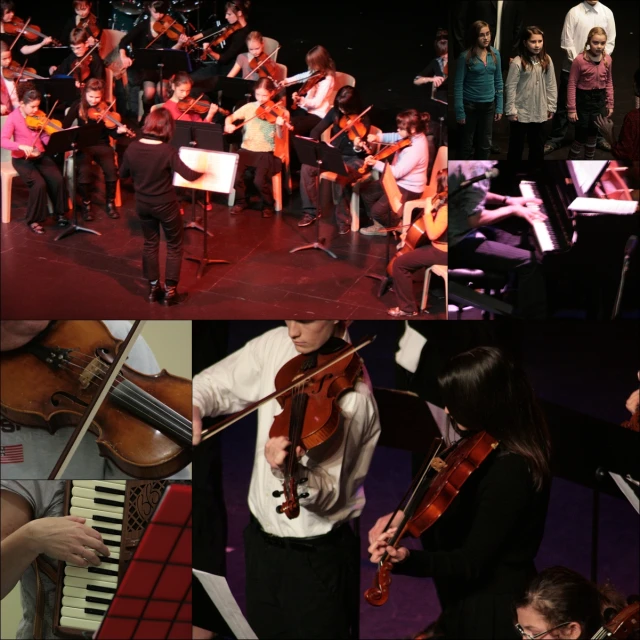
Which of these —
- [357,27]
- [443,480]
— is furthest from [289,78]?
[443,480]

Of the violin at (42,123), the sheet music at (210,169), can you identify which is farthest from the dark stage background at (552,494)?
the violin at (42,123)

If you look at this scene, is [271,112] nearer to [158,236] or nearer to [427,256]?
[158,236]

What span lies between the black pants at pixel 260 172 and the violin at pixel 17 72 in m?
1.48

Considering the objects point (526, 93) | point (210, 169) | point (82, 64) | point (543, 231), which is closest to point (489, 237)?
point (543, 231)

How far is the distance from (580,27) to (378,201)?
1.76 meters

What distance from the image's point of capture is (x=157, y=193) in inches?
346

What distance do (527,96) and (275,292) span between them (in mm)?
2104

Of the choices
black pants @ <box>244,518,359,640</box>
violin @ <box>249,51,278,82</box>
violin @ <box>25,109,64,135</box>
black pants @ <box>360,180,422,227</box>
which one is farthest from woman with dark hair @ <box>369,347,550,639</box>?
violin @ <box>25,109,64,135</box>

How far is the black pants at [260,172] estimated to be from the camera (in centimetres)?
930

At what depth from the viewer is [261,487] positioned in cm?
651

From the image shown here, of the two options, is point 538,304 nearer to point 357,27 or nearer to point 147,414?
point 357,27

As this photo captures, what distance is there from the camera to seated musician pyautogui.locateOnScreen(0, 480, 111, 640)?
21.5 feet

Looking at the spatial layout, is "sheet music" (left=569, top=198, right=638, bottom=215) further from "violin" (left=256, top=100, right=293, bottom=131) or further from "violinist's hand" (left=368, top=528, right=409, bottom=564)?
"violinist's hand" (left=368, top=528, right=409, bottom=564)

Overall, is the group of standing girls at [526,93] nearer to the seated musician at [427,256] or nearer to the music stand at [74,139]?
the seated musician at [427,256]
